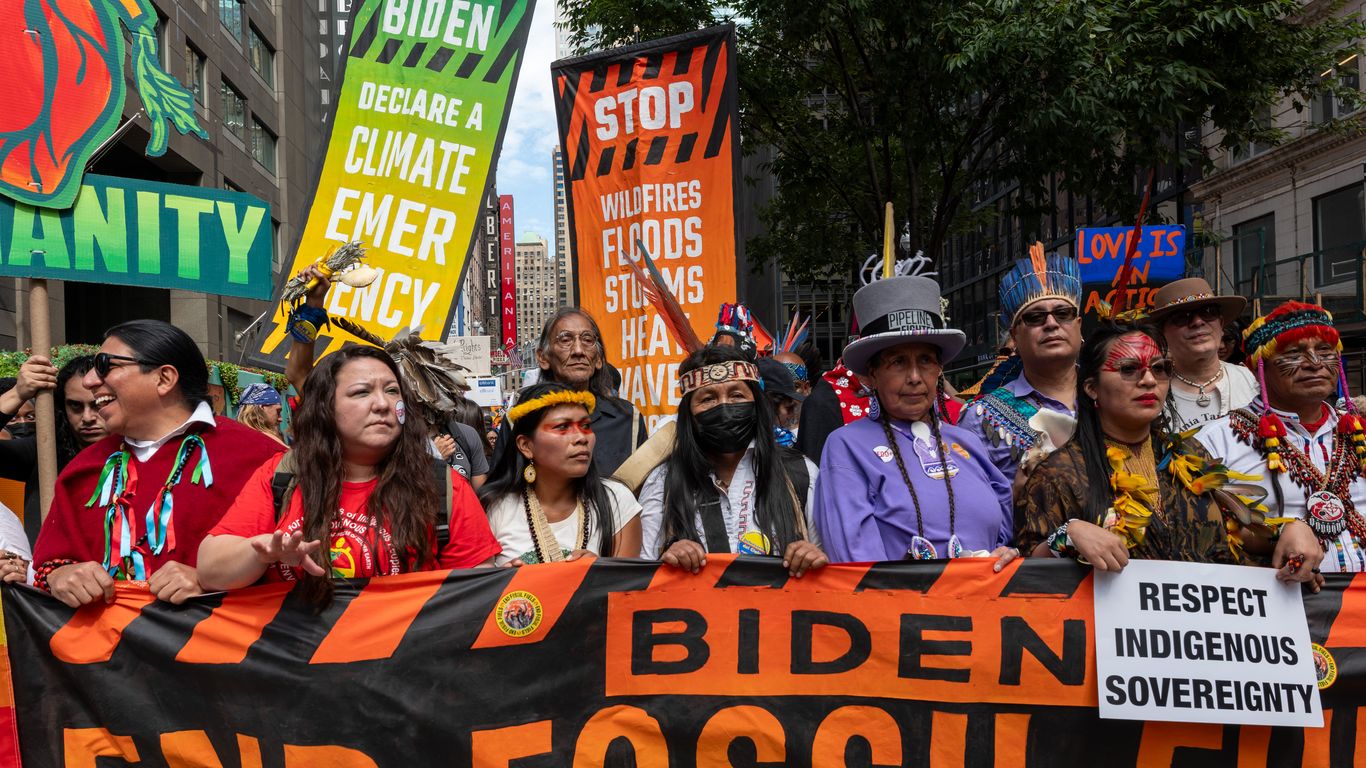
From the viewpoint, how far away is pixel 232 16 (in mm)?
28875

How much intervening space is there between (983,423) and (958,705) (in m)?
1.30

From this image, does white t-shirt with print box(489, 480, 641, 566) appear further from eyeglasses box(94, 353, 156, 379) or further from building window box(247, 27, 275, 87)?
building window box(247, 27, 275, 87)

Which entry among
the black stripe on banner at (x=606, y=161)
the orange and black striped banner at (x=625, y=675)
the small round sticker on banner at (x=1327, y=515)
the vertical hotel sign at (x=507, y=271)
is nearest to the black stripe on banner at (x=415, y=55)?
the black stripe on banner at (x=606, y=161)

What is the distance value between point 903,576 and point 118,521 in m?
2.51

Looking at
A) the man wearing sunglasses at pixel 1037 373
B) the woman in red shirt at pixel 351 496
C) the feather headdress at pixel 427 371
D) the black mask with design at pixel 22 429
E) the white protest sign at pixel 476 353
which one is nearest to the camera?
the woman in red shirt at pixel 351 496

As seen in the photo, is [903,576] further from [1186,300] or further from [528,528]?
[1186,300]

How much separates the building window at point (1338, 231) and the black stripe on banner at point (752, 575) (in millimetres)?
18434

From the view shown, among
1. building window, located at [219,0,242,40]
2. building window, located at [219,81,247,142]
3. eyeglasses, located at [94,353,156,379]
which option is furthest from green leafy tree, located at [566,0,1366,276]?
building window, located at [219,0,242,40]

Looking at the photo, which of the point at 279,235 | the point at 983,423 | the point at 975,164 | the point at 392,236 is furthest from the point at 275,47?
the point at 983,423

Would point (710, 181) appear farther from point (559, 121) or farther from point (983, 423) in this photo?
point (983, 423)

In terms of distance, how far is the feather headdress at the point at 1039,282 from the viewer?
4.10 meters

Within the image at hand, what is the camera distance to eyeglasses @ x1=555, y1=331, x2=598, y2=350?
508cm

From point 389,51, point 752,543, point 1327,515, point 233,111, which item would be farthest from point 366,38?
point 233,111

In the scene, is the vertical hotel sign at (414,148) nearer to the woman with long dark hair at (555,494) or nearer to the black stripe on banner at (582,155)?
the black stripe on banner at (582,155)
